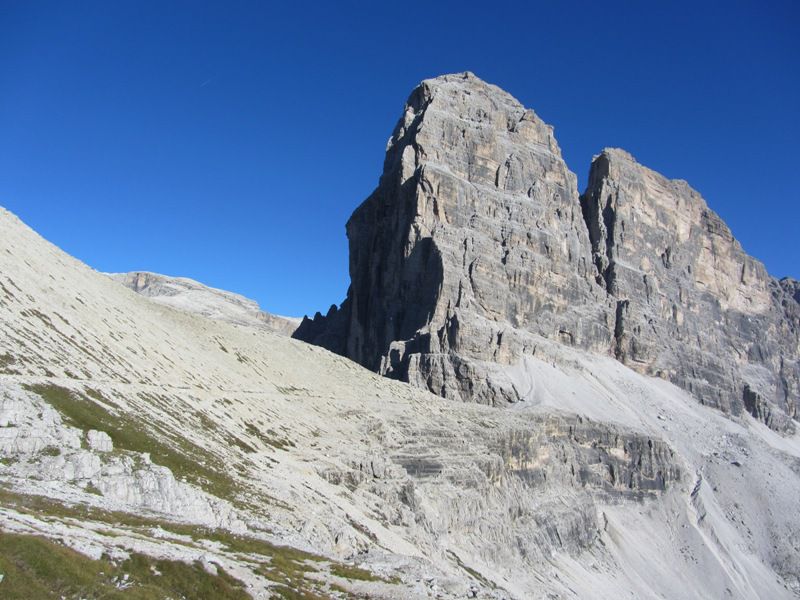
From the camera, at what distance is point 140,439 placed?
4438 centimetres

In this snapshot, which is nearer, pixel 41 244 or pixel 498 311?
pixel 41 244

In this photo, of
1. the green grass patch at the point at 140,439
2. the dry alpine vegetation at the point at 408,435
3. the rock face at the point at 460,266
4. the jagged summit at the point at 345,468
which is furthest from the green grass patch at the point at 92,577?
the rock face at the point at 460,266

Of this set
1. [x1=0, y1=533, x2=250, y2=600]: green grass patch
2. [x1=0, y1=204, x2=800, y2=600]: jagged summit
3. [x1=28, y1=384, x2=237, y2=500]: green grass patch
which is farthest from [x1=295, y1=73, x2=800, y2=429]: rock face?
[x1=0, y1=533, x2=250, y2=600]: green grass patch

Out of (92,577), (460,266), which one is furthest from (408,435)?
(460,266)

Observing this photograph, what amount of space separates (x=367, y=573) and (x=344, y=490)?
3001 centimetres

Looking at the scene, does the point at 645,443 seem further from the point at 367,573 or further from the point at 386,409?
the point at 367,573

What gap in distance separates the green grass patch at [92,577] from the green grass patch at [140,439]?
18.0 m

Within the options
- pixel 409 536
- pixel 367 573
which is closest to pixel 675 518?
pixel 409 536

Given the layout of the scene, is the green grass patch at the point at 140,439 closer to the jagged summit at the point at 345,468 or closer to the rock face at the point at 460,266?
the jagged summit at the point at 345,468

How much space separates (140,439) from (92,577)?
24.9 meters

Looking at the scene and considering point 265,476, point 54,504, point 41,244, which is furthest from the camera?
point 41,244

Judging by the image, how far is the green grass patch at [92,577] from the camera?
19.1 metres

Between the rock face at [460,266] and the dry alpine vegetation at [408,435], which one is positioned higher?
the rock face at [460,266]

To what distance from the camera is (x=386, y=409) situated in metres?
95.3
